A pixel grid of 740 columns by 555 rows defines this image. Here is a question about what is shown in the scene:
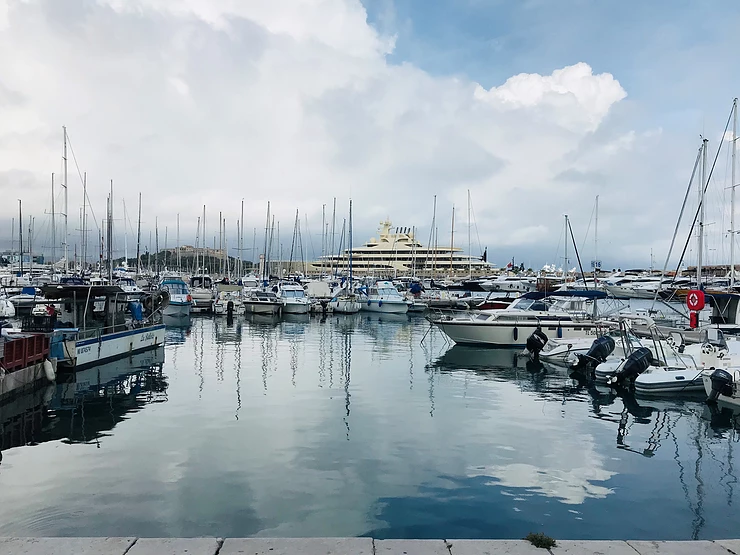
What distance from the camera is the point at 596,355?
77.4 ft

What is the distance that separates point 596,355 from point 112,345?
20183 millimetres

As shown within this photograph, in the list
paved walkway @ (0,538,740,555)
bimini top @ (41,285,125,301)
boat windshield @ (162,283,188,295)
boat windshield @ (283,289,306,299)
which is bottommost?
paved walkway @ (0,538,740,555)

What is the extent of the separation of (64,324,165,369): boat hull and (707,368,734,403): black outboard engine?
21.9m

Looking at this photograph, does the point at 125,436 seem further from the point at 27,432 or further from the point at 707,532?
the point at 707,532

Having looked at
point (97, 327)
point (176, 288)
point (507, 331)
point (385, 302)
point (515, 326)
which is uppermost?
point (176, 288)

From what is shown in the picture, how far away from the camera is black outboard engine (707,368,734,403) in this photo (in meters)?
17.7

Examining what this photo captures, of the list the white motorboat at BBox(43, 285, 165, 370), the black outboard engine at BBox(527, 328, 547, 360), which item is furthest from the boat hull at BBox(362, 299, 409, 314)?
the white motorboat at BBox(43, 285, 165, 370)

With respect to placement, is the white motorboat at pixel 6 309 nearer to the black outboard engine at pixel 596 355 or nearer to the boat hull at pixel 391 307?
the boat hull at pixel 391 307

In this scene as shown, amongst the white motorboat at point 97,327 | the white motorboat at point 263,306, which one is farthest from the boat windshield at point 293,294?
the white motorboat at point 97,327

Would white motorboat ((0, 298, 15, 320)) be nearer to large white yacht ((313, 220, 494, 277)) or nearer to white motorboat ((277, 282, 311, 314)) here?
white motorboat ((277, 282, 311, 314))

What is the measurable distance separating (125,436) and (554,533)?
10097 mm

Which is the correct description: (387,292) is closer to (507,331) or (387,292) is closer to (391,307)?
(391,307)

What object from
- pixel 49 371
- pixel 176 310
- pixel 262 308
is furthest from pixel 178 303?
pixel 49 371

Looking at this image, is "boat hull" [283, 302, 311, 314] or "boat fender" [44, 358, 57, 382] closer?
"boat fender" [44, 358, 57, 382]
